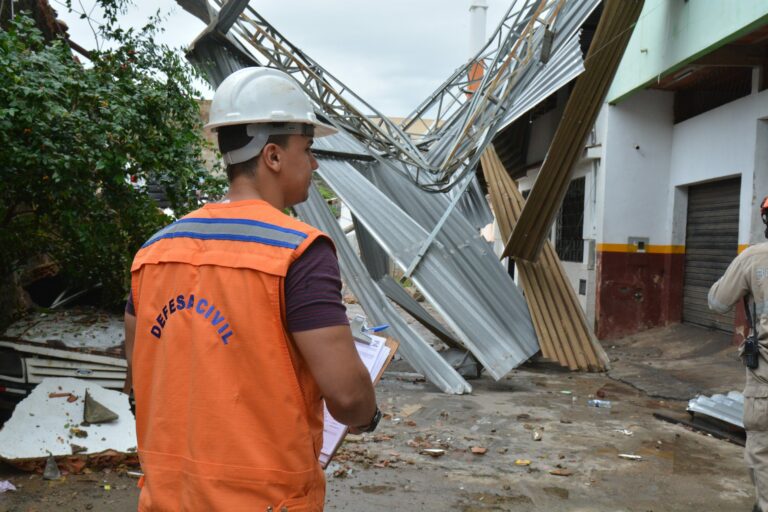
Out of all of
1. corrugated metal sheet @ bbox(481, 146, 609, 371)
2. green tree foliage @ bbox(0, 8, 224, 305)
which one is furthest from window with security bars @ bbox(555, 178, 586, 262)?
green tree foliage @ bbox(0, 8, 224, 305)

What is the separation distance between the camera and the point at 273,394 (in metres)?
1.44

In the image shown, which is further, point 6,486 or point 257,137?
point 6,486

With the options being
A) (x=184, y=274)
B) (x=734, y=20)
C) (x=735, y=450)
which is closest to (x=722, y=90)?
(x=734, y=20)

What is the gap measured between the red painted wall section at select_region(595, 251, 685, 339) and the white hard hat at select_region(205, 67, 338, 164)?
1018cm

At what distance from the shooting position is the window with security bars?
1239cm

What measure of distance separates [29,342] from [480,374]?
5298 millimetres

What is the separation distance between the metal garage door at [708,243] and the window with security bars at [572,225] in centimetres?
194

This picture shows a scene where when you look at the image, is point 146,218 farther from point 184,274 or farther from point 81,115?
point 184,274

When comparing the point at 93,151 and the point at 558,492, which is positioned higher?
the point at 93,151

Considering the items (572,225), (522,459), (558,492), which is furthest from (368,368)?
(572,225)

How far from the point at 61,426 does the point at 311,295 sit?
158 inches

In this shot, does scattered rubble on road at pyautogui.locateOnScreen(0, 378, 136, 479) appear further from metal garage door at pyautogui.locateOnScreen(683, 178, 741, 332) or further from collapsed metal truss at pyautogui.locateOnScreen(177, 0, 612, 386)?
metal garage door at pyautogui.locateOnScreen(683, 178, 741, 332)

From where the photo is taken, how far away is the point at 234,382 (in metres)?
1.45

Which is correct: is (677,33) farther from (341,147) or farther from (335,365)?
(335,365)
